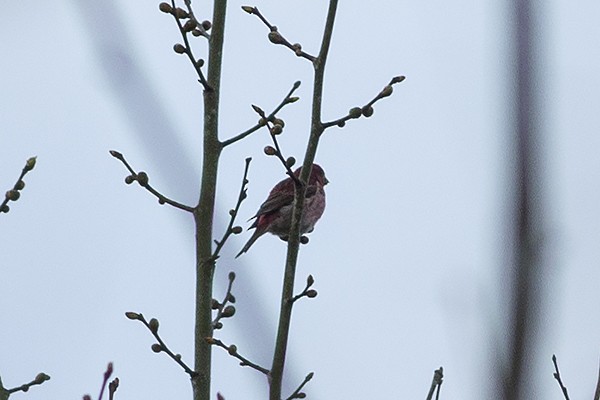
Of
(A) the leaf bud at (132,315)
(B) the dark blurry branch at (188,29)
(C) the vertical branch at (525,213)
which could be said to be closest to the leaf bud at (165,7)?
(B) the dark blurry branch at (188,29)

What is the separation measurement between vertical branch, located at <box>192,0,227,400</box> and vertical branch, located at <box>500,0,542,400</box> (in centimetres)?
356

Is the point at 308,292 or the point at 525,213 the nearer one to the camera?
the point at 525,213

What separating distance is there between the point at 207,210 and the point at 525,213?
3.79 m

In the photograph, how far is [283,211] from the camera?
8.75 metres

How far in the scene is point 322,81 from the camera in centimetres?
429

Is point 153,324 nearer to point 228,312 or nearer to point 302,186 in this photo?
point 228,312

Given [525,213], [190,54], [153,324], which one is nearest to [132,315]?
[153,324]

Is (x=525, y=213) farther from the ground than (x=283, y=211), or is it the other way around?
(x=283, y=211)

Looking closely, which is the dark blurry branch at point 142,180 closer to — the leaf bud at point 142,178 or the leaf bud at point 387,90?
the leaf bud at point 142,178

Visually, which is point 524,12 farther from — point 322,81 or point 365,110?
point 365,110

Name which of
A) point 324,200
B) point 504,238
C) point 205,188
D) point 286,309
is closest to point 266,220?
point 324,200

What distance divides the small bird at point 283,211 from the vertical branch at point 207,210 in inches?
138

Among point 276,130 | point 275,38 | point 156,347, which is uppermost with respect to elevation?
point 275,38

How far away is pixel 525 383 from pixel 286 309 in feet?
10.2
